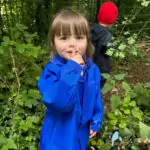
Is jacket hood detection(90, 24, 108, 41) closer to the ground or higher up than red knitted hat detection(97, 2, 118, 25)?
closer to the ground

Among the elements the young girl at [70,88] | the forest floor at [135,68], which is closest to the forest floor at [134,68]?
the forest floor at [135,68]

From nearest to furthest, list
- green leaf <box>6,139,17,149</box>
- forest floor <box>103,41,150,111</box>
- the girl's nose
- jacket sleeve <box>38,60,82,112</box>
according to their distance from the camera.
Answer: jacket sleeve <box>38,60,82,112</box>, the girl's nose, green leaf <box>6,139,17,149</box>, forest floor <box>103,41,150,111</box>

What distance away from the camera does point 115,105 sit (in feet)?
10.1

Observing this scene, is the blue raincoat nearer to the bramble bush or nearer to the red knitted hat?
the bramble bush

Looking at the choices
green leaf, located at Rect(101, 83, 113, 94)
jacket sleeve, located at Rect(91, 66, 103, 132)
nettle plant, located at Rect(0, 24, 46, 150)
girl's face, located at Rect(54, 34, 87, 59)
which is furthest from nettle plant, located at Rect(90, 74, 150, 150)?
girl's face, located at Rect(54, 34, 87, 59)

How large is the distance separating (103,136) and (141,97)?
647 millimetres

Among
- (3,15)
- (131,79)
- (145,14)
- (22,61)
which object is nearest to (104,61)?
(22,61)

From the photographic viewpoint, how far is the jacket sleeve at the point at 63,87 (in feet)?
6.31

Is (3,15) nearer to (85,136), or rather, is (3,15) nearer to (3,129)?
(3,129)

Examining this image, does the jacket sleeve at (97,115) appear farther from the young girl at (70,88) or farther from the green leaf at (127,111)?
the green leaf at (127,111)

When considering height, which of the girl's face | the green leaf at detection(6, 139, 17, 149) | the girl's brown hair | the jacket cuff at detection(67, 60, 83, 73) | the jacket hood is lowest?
the green leaf at detection(6, 139, 17, 149)

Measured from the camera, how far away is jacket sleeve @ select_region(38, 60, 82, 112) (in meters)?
1.92

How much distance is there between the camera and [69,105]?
1998mm

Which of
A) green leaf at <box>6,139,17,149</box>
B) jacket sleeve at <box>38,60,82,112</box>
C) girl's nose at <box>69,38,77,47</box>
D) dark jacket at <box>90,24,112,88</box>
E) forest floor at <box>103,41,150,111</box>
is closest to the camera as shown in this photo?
jacket sleeve at <box>38,60,82,112</box>
